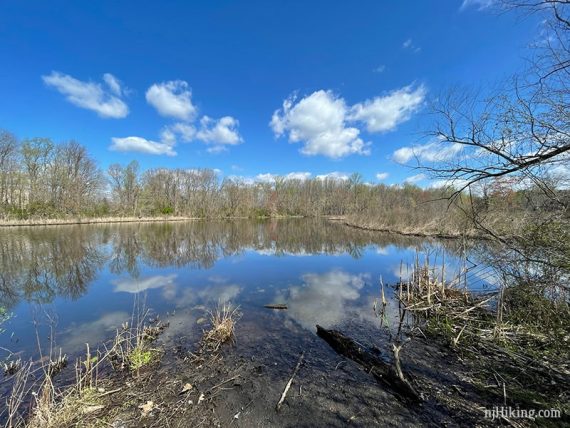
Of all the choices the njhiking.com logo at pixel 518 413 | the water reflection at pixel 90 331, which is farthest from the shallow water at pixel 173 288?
the njhiking.com logo at pixel 518 413

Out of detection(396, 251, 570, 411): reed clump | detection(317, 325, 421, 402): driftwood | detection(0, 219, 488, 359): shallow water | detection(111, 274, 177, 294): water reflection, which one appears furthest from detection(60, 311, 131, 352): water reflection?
detection(396, 251, 570, 411): reed clump

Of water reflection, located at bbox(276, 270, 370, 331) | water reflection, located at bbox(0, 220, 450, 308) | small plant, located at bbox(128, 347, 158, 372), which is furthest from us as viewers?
water reflection, located at bbox(0, 220, 450, 308)

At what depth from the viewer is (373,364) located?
4.73 metres

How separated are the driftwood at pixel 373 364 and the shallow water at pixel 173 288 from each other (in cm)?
93

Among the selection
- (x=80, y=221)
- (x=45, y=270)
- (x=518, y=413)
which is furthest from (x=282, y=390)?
(x=80, y=221)

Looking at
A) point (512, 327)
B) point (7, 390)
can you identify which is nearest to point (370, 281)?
point (512, 327)

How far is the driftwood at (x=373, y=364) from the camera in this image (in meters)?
3.92

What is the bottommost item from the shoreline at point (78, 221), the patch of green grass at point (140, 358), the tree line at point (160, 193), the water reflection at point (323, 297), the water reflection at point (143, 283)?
the water reflection at point (143, 283)

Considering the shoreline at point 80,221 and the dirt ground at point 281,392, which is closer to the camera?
the dirt ground at point 281,392

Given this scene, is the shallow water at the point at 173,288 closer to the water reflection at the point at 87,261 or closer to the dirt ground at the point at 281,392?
the water reflection at the point at 87,261

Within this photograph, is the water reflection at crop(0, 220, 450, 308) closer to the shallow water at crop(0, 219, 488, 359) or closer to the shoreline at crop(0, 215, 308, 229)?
the shallow water at crop(0, 219, 488, 359)

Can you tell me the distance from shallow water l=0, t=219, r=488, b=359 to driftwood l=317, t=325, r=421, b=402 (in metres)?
0.93

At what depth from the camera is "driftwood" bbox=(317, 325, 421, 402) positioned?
12.9 feet

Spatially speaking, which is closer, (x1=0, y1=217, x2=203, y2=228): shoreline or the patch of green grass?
the patch of green grass
